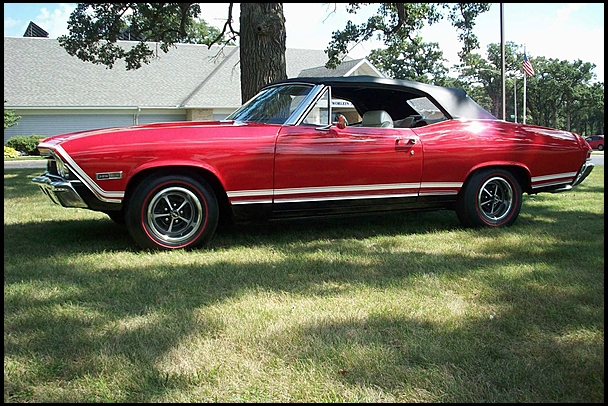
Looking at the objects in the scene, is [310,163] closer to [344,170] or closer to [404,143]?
[344,170]

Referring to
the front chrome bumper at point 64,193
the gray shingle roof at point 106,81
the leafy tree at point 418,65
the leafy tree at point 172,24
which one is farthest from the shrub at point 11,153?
the leafy tree at point 418,65

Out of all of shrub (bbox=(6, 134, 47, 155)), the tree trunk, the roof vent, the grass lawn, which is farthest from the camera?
the roof vent

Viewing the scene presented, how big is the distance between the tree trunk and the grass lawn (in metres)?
4.57

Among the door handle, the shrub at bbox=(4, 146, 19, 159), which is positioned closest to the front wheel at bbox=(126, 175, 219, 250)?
the door handle

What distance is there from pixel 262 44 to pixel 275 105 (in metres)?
4.07

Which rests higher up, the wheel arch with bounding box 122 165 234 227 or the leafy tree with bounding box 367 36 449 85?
the leafy tree with bounding box 367 36 449 85

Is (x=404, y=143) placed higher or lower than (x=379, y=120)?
lower

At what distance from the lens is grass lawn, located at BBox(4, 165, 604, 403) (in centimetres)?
254

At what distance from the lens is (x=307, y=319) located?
10.9 ft

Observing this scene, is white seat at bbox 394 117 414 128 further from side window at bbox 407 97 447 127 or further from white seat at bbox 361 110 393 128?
white seat at bbox 361 110 393 128

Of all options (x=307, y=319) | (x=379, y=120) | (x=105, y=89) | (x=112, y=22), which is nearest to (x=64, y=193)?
(x=307, y=319)

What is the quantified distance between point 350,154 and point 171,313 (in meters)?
2.72

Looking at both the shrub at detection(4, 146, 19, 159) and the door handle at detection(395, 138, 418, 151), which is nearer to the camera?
the door handle at detection(395, 138, 418, 151)

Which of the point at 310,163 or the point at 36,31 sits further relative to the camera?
the point at 36,31
